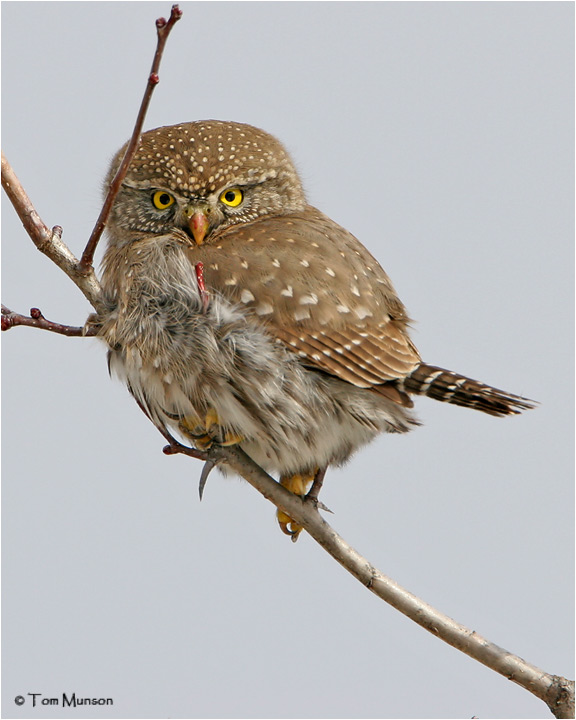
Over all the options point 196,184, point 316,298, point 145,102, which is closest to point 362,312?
point 316,298

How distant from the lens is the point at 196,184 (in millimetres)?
3764

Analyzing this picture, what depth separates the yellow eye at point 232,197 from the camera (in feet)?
12.7

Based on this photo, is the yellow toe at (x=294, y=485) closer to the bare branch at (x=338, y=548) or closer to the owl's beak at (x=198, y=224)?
the bare branch at (x=338, y=548)

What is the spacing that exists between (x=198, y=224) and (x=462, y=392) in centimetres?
122

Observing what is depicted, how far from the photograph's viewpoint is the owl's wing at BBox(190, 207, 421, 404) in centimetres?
337

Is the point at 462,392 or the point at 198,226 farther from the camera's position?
the point at 198,226

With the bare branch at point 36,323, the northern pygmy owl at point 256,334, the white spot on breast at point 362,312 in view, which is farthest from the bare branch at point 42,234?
the white spot on breast at point 362,312

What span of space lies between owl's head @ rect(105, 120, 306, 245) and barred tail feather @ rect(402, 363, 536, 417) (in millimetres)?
1010

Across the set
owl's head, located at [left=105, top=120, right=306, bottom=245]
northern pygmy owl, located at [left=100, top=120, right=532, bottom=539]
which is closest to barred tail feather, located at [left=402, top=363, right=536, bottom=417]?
northern pygmy owl, located at [left=100, top=120, right=532, bottom=539]

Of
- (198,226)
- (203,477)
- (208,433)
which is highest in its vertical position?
(198,226)

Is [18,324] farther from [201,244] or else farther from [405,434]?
[405,434]

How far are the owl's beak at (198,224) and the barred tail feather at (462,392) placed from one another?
3.20 ft

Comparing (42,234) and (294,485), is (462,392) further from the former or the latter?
(42,234)

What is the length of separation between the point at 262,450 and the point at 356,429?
0.37 m
